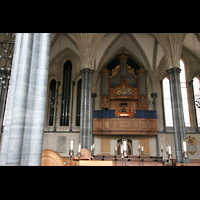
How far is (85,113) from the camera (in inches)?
478

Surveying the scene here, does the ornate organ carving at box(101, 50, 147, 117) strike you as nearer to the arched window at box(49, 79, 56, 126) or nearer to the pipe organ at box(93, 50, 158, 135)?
the pipe organ at box(93, 50, 158, 135)

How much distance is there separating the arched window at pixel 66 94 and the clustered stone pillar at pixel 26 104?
43.5 feet

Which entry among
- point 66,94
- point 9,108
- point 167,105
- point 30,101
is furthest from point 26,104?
point 167,105

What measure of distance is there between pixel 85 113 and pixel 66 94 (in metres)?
6.51

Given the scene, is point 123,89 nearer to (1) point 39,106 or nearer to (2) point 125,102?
(2) point 125,102

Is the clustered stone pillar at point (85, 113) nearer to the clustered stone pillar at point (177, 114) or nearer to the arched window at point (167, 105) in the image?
the clustered stone pillar at point (177, 114)

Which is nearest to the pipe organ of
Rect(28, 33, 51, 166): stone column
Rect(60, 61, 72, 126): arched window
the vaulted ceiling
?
the vaulted ceiling

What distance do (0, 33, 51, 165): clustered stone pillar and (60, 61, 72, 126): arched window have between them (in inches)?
522

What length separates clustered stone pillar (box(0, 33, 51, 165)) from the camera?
152 inches

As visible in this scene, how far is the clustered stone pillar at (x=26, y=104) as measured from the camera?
387 centimetres

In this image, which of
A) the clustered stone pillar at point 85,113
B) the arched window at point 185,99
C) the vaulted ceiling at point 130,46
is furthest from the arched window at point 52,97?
the arched window at point 185,99
